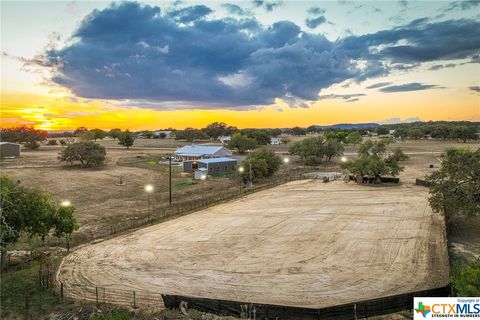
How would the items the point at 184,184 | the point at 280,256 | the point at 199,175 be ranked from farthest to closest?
the point at 199,175 → the point at 184,184 → the point at 280,256

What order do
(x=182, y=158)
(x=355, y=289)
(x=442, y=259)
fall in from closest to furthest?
(x=355, y=289), (x=442, y=259), (x=182, y=158)

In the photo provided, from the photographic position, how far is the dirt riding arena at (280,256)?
18.8 meters

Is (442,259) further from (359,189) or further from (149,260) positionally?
(359,189)

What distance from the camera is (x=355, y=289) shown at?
18.4m

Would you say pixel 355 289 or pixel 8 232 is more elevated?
pixel 8 232

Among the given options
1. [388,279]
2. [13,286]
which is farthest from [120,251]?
[388,279]

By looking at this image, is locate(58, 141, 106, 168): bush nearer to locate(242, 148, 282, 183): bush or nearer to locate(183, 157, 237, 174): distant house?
locate(183, 157, 237, 174): distant house

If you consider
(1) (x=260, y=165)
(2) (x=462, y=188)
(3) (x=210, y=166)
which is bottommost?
(3) (x=210, y=166)

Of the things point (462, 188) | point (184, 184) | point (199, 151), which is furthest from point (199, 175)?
point (462, 188)

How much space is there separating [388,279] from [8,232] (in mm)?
20469

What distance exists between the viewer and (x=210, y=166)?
6272 cm

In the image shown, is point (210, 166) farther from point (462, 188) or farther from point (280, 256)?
point (462, 188)

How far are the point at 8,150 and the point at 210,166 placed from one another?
1882 inches

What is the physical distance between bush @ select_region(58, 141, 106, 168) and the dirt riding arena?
39.0 m
